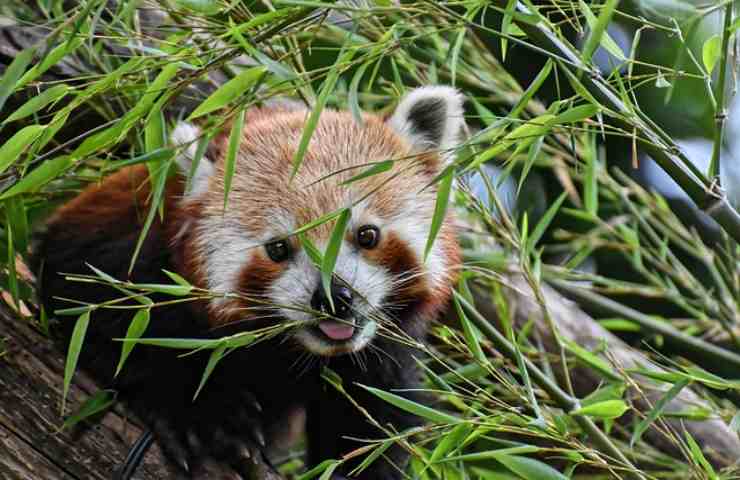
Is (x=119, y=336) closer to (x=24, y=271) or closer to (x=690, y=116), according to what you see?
(x=24, y=271)

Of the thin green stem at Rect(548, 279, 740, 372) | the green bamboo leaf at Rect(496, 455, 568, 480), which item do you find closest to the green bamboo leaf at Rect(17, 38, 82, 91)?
the green bamboo leaf at Rect(496, 455, 568, 480)

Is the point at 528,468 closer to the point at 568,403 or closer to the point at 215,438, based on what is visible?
the point at 568,403

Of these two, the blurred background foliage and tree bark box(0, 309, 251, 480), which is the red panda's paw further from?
the blurred background foliage

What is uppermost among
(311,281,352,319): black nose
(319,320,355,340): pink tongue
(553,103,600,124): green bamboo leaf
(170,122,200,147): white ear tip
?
(553,103,600,124): green bamboo leaf

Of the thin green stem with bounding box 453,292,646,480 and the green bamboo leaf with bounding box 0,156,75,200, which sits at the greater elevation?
the green bamboo leaf with bounding box 0,156,75,200

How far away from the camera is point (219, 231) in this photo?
263cm

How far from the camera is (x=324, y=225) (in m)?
2.50

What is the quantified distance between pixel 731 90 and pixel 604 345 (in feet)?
2.10

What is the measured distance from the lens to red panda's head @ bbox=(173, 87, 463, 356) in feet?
8.09

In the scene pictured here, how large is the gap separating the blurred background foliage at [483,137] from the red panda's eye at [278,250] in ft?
1.14

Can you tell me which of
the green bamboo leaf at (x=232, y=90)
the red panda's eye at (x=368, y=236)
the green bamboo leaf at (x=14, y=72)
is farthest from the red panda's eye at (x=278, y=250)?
the green bamboo leaf at (x=14, y=72)

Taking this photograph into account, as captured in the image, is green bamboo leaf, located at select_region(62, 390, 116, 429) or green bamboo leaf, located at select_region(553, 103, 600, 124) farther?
green bamboo leaf, located at select_region(62, 390, 116, 429)

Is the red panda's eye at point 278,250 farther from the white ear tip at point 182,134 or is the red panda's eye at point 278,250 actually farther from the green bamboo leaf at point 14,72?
the green bamboo leaf at point 14,72

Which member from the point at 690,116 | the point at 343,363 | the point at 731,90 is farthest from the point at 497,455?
the point at 690,116
